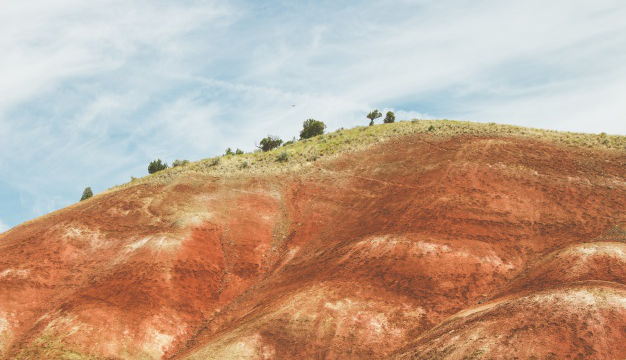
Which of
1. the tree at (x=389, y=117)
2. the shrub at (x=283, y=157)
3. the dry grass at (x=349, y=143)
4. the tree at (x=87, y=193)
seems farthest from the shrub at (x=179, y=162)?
the tree at (x=389, y=117)

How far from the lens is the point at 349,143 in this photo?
58125 mm

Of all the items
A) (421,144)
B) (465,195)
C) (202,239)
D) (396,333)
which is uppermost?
(421,144)

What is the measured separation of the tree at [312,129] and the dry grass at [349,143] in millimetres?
9952

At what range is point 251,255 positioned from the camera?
122ft

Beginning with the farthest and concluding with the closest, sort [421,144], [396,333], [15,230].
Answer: [421,144] < [15,230] < [396,333]

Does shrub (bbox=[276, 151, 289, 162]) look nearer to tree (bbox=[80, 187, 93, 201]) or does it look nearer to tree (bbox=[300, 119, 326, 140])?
tree (bbox=[300, 119, 326, 140])

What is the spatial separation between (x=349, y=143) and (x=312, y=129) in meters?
18.8

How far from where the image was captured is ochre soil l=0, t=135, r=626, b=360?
20.7 meters

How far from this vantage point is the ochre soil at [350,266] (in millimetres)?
20734

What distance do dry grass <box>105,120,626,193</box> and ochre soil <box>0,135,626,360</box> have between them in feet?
13.5

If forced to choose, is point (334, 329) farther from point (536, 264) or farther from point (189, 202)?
point (189, 202)

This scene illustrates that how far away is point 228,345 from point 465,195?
20.9 metres

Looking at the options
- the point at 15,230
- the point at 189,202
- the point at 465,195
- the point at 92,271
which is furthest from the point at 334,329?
the point at 15,230

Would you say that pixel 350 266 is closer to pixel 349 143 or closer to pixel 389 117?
pixel 349 143
